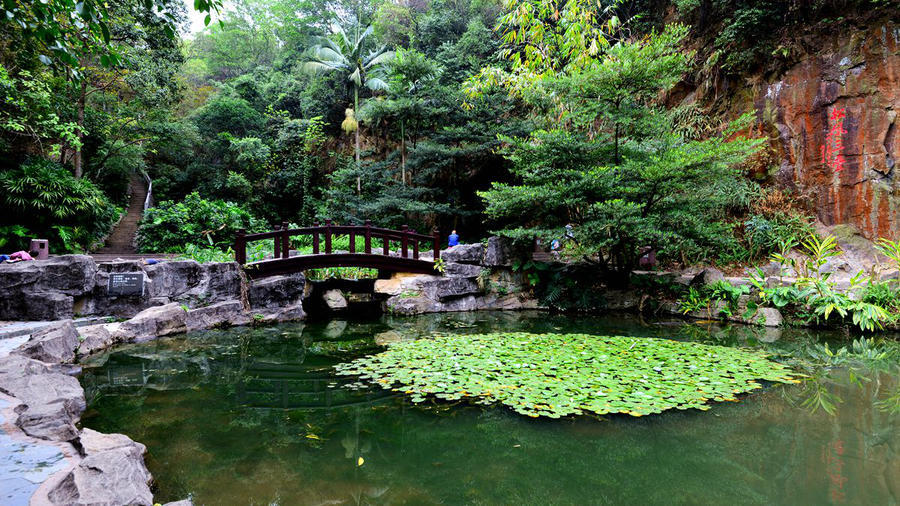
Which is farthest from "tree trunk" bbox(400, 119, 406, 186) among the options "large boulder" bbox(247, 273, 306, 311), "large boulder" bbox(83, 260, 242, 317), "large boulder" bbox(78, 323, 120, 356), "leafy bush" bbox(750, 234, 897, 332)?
"leafy bush" bbox(750, 234, 897, 332)

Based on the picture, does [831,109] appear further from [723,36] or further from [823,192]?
[723,36]

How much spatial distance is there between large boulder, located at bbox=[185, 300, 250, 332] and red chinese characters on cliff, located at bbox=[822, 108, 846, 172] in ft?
39.8

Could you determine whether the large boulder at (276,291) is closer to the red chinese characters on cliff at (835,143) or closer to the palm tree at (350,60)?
the palm tree at (350,60)

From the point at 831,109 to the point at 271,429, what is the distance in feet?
39.3

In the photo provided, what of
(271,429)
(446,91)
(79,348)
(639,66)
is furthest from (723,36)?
(79,348)

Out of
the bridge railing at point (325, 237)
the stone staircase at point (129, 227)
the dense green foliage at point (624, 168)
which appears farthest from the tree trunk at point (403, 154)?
the stone staircase at point (129, 227)

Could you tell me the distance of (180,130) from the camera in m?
14.8

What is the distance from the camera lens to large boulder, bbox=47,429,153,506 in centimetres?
187

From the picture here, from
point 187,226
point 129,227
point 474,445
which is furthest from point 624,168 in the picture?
point 129,227

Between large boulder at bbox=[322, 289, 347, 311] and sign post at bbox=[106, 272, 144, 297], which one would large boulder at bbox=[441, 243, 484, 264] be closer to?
large boulder at bbox=[322, 289, 347, 311]

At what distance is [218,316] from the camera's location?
293 inches

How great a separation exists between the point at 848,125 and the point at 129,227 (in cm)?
1889

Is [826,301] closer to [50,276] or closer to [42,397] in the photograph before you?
[42,397]

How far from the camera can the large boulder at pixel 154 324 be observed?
244 inches
